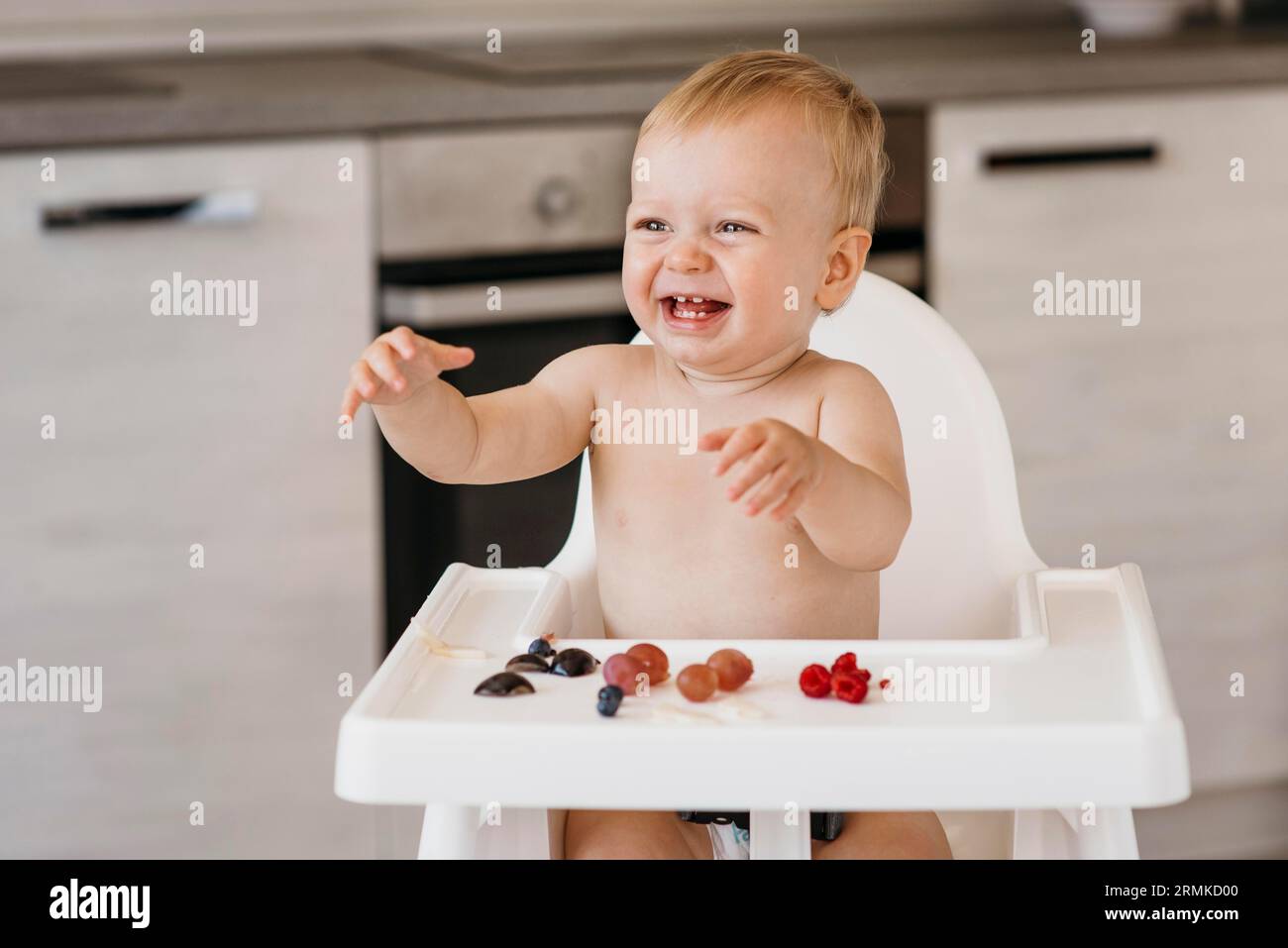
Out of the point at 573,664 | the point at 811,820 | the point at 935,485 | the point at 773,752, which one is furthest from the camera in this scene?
the point at 935,485

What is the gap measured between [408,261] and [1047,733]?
3.54 ft

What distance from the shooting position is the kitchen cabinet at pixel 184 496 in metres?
1.55

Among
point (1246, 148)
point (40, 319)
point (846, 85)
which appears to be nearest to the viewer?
point (846, 85)

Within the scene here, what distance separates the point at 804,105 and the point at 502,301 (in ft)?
2.38

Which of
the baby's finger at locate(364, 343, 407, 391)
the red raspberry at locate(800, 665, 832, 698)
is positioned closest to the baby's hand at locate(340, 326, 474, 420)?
the baby's finger at locate(364, 343, 407, 391)

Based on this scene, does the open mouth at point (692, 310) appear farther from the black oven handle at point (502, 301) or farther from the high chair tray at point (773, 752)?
the black oven handle at point (502, 301)

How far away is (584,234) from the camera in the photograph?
5.31 ft

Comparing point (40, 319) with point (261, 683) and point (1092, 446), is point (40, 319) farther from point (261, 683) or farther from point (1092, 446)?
point (1092, 446)

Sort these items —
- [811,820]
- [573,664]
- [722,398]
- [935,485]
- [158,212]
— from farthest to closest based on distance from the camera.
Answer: [158,212] < [935,485] < [722,398] < [811,820] < [573,664]

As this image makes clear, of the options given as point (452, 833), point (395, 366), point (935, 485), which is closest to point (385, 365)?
point (395, 366)

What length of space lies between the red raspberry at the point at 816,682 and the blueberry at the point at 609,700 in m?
0.09

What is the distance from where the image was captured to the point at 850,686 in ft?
2.31

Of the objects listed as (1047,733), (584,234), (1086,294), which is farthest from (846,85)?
(1086,294)

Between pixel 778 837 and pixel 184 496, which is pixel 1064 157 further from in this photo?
pixel 778 837
